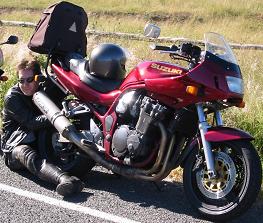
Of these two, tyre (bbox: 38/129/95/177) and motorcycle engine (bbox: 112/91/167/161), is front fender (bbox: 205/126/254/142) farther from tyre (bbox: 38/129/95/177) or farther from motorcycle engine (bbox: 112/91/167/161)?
tyre (bbox: 38/129/95/177)

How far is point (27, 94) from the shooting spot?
6.09 metres

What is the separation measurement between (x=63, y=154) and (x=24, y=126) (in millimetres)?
526

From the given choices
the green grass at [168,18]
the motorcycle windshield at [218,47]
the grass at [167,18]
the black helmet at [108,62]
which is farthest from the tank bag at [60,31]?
the green grass at [168,18]

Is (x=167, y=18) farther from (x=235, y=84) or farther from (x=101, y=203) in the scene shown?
(x=235, y=84)

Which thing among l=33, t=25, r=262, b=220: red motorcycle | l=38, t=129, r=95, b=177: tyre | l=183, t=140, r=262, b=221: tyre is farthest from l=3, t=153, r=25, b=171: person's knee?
l=183, t=140, r=262, b=221: tyre

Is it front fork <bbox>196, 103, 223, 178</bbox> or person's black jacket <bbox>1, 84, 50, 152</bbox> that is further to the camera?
person's black jacket <bbox>1, 84, 50, 152</bbox>

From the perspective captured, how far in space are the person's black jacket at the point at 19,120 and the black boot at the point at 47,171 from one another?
17cm

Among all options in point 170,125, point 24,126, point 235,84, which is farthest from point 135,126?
point 24,126

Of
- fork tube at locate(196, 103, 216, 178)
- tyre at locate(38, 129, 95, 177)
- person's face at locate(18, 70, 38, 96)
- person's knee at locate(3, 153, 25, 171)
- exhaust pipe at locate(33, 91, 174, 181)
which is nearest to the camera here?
fork tube at locate(196, 103, 216, 178)

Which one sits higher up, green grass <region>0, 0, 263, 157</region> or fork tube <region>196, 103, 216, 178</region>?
fork tube <region>196, 103, 216, 178</region>

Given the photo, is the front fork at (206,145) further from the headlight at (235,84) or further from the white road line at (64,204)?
the white road line at (64,204)

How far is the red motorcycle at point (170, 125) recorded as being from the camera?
15.1 feet

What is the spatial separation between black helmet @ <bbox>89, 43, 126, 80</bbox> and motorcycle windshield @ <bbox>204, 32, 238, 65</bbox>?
1.15 meters

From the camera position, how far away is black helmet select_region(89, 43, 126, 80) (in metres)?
5.64
